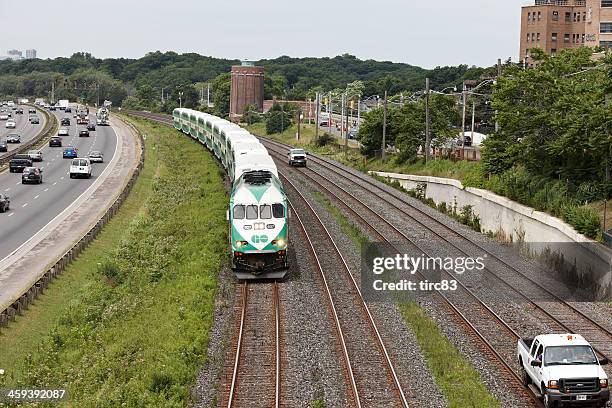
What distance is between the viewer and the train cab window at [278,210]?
3325 cm

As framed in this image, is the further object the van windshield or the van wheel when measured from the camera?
the van wheel

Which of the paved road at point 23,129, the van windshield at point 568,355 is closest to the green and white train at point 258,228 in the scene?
the van windshield at point 568,355

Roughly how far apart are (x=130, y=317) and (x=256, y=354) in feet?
23.6

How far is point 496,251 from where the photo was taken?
4181cm

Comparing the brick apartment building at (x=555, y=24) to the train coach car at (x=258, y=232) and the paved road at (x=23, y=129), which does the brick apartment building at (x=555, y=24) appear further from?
the train coach car at (x=258, y=232)

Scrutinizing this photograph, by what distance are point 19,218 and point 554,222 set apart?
30.0 m

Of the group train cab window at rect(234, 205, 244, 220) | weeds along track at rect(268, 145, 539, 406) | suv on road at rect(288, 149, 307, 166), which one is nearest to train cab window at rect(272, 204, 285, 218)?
train cab window at rect(234, 205, 244, 220)

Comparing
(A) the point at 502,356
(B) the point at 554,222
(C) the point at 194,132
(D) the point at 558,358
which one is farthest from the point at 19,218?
(C) the point at 194,132

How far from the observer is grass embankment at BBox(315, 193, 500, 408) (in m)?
21.3

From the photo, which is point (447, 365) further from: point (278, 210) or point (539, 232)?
point (539, 232)

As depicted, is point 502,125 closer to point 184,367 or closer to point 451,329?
point 451,329

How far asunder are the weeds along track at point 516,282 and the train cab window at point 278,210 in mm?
9217

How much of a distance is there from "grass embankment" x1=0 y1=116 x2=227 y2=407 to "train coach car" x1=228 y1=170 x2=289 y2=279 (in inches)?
60.8

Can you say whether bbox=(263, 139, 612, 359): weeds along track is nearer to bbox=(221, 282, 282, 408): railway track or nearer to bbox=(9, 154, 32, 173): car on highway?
bbox=(221, 282, 282, 408): railway track
